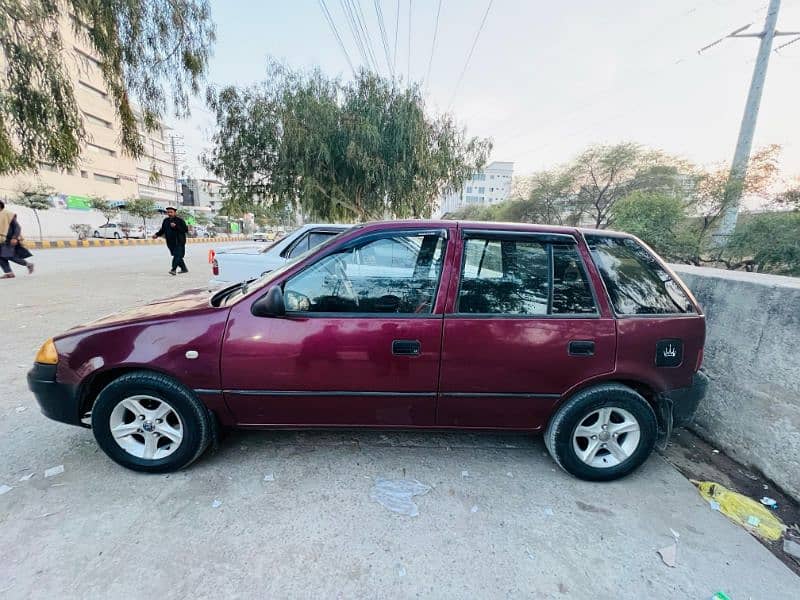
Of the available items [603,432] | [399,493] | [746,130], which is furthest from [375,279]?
[746,130]

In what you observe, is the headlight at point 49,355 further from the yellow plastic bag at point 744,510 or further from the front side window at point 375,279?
the yellow plastic bag at point 744,510

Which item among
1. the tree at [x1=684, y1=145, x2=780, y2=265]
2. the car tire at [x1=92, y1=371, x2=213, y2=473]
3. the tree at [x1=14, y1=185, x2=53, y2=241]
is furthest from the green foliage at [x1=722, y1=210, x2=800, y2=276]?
the tree at [x1=14, y1=185, x2=53, y2=241]

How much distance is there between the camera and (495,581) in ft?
5.50

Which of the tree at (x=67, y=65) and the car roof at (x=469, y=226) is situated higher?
the tree at (x=67, y=65)

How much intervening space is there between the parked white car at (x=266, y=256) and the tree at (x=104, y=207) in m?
35.9

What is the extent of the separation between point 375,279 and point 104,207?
134 feet

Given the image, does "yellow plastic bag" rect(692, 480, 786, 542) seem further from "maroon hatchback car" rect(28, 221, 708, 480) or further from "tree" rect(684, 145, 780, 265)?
"tree" rect(684, 145, 780, 265)

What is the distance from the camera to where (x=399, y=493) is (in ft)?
7.25

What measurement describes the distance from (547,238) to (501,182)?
3689 inches

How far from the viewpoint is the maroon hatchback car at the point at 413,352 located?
2152 mm

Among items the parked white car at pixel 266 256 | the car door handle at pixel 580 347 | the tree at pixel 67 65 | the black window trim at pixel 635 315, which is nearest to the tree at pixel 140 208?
the tree at pixel 67 65

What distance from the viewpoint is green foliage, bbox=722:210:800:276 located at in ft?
32.1

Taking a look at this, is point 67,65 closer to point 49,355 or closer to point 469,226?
point 49,355

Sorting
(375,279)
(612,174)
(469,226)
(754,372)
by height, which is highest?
(612,174)
